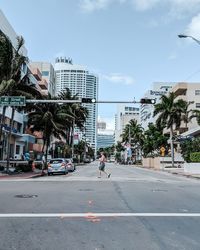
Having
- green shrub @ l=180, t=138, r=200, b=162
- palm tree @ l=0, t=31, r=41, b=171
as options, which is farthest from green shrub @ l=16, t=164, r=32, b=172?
green shrub @ l=180, t=138, r=200, b=162

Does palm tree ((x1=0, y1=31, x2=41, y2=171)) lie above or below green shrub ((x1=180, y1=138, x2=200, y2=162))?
above

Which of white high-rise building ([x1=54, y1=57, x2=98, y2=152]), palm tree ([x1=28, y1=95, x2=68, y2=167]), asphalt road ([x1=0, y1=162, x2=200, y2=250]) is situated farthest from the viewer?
white high-rise building ([x1=54, y1=57, x2=98, y2=152])

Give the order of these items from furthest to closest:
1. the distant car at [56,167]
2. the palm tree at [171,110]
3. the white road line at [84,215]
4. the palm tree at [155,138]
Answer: the palm tree at [155,138]
the palm tree at [171,110]
the distant car at [56,167]
the white road line at [84,215]

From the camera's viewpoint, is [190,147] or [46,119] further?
[46,119]

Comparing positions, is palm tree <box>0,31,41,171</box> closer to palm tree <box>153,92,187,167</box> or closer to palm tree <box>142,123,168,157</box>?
palm tree <box>153,92,187,167</box>

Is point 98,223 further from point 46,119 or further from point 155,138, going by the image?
point 155,138

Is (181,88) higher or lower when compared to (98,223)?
higher

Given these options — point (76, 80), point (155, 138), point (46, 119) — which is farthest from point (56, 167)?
point (76, 80)

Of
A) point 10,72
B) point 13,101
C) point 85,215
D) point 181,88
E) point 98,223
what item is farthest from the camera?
point 181,88

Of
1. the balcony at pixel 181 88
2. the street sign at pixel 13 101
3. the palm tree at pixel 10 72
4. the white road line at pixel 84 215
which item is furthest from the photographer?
the balcony at pixel 181 88

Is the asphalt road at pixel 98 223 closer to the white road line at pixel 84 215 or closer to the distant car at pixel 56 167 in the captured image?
the white road line at pixel 84 215

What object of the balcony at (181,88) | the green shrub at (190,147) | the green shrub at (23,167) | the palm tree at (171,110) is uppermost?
A: the balcony at (181,88)

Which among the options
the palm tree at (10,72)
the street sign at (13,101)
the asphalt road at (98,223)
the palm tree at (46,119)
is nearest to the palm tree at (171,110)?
the palm tree at (46,119)

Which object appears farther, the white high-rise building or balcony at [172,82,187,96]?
the white high-rise building
